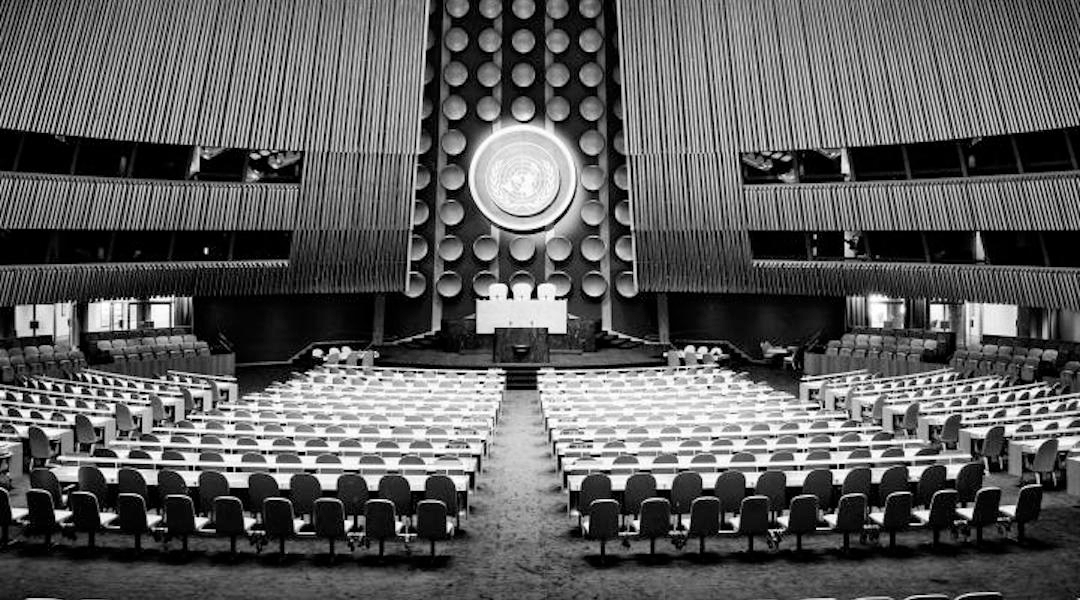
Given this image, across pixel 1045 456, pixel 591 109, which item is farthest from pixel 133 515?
pixel 591 109

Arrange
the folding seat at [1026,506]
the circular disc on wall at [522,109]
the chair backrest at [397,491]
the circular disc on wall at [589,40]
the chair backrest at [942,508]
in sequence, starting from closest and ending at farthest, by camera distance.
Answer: the chair backrest at [942,508]
the chair backrest at [397,491]
the folding seat at [1026,506]
the circular disc on wall at [522,109]
the circular disc on wall at [589,40]

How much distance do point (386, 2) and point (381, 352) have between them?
9.07 meters

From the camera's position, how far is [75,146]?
23797 mm

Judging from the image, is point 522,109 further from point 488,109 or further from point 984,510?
point 984,510

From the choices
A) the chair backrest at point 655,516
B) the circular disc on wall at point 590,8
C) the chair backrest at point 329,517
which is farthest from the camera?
the circular disc on wall at point 590,8

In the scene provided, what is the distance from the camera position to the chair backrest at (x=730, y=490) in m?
10.1

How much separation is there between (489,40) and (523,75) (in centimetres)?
138

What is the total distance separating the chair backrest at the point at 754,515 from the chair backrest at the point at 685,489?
0.62m

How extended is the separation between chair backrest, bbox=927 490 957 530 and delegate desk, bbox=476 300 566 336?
57.2 feet

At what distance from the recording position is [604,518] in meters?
9.45

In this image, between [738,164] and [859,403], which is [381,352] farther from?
[859,403]

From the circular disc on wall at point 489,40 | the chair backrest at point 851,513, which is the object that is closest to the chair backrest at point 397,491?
the chair backrest at point 851,513

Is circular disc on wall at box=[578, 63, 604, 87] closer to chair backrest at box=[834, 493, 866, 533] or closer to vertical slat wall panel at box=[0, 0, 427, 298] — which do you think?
vertical slat wall panel at box=[0, 0, 427, 298]

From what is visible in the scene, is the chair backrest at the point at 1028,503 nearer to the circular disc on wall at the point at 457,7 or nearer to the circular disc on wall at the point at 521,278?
the circular disc on wall at the point at 521,278
